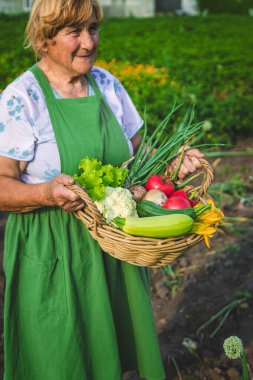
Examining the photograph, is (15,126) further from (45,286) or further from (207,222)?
(207,222)

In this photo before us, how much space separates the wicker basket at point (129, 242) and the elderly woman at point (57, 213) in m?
0.21

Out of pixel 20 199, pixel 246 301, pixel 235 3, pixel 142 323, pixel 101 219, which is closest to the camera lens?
pixel 101 219

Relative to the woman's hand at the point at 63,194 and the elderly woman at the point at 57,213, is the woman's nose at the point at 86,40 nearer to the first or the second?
the elderly woman at the point at 57,213

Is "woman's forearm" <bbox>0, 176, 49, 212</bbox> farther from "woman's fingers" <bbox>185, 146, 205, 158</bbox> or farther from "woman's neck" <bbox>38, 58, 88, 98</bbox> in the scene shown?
"woman's fingers" <bbox>185, 146, 205, 158</bbox>

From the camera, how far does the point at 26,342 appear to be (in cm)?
243

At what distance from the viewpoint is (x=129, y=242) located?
78.1 inches

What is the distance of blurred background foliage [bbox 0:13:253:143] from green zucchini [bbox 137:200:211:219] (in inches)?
104

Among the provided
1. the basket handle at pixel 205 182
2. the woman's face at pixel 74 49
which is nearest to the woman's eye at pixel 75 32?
the woman's face at pixel 74 49

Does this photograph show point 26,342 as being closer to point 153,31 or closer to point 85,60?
point 85,60

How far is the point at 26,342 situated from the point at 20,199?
2.18 ft

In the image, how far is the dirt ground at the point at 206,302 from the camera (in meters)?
3.27

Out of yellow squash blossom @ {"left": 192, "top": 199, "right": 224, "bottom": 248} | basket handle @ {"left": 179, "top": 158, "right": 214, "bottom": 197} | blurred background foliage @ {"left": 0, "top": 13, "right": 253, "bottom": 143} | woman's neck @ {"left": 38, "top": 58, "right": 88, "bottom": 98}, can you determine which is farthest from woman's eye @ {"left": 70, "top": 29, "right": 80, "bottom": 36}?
blurred background foliage @ {"left": 0, "top": 13, "right": 253, "bottom": 143}

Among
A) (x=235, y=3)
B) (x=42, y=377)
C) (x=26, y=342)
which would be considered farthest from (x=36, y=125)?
(x=235, y=3)

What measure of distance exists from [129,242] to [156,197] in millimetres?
→ 310
